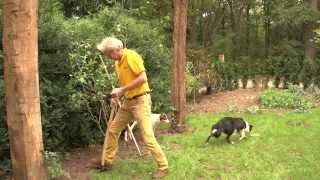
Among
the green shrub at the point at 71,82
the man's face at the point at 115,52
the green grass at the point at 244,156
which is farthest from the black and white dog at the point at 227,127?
the man's face at the point at 115,52

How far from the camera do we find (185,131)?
38.7 feet

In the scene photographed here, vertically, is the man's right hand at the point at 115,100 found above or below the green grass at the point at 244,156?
above

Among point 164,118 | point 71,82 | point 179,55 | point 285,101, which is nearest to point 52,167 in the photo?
point 71,82

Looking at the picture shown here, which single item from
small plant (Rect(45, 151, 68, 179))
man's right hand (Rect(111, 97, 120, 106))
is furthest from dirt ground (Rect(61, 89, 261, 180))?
man's right hand (Rect(111, 97, 120, 106))

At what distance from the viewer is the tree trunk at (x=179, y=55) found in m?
11.1

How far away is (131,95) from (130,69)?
38 cm

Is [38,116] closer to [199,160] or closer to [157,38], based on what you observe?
[199,160]

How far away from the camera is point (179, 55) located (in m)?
11.4

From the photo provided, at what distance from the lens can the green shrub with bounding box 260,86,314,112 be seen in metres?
14.7

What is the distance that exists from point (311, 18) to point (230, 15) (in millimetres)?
8420

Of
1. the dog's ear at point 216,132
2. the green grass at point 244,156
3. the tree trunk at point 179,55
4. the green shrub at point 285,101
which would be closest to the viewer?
the green grass at point 244,156

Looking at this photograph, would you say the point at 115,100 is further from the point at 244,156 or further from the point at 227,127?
the point at 227,127

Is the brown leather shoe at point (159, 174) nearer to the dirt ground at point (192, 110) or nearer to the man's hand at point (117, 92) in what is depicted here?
the dirt ground at point (192, 110)

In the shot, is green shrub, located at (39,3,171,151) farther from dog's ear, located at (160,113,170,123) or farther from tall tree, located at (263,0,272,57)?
tall tree, located at (263,0,272,57)
